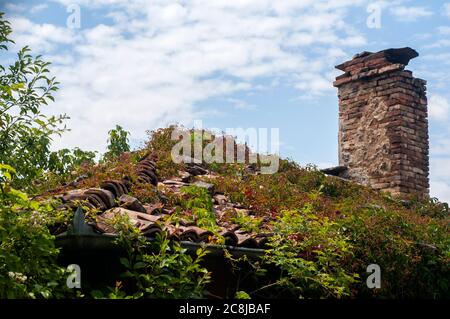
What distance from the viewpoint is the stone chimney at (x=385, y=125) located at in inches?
507

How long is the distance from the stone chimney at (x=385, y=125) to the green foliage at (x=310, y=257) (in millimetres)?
5909

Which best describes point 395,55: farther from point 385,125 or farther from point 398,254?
point 398,254

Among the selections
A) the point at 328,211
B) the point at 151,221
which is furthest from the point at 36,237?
the point at 328,211

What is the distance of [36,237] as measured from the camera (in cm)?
523

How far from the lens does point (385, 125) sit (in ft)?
42.8

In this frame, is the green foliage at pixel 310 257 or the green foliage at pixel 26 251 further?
the green foliage at pixel 310 257

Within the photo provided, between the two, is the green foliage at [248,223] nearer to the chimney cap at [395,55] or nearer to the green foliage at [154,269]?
the green foliage at [154,269]

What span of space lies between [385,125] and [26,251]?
9.07m

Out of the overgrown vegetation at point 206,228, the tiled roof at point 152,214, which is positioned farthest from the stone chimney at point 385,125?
the tiled roof at point 152,214

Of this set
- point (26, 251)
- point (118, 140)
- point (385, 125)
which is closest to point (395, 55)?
point (385, 125)

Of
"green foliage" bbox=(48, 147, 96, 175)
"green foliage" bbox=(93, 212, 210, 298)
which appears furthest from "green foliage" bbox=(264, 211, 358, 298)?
"green foliage" bbox=(48, 147, 96, 175)
